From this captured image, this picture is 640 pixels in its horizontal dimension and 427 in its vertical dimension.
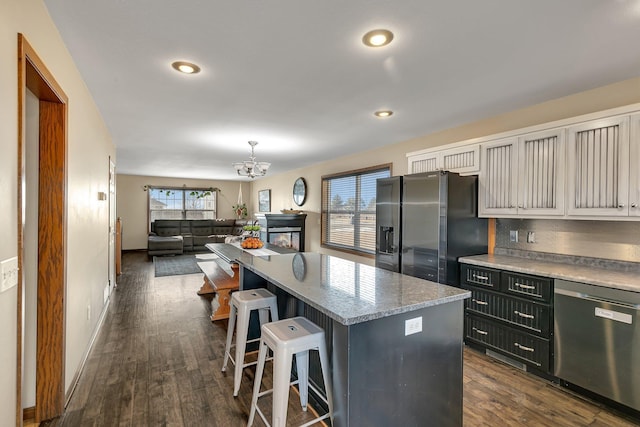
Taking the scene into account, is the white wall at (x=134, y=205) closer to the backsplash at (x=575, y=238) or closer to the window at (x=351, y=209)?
the window at (x=351, y=209)

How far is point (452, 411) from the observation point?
1.73 metres

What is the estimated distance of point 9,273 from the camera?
1.21 m

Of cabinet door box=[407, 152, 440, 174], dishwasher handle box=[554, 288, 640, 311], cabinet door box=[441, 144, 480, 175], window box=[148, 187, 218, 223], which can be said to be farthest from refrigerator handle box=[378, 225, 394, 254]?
window box=[148, 187, 218, 223]

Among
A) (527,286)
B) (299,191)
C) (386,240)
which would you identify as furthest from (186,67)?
(299,191)

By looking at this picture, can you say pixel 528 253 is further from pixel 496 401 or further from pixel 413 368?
pixel 413 368

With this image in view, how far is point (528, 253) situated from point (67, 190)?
394 centimetres

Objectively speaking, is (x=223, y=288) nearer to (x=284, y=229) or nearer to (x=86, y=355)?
(x=86, y=355)

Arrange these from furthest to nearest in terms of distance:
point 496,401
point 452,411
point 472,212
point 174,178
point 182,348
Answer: point 174,178
point 472,212
point 182,348
point 496,401
point 452,411

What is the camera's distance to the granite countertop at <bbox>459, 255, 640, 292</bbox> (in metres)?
2.08

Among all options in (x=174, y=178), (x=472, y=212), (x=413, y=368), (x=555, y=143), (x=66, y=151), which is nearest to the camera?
(x=413, y=368)

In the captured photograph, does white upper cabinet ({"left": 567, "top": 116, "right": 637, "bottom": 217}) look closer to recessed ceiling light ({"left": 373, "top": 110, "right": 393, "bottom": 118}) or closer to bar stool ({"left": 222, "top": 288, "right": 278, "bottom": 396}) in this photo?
recessed ceiling light ({"left": 373, "top": 110, "right": 393, "bottom": 118})

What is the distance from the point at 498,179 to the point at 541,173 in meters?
0.38

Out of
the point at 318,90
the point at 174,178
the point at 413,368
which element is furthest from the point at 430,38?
the point at 174,178

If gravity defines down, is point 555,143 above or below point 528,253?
above
